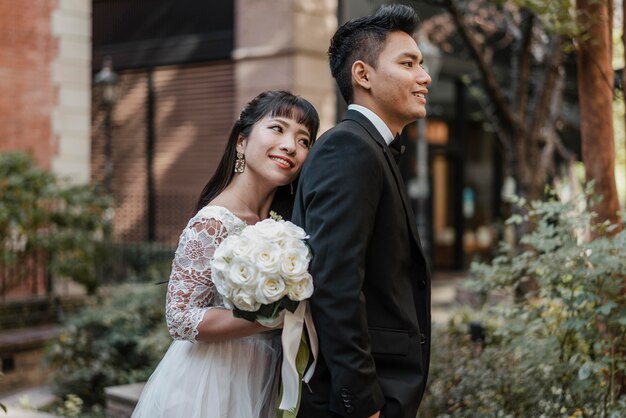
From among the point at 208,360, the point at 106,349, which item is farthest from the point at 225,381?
the point at 106,349

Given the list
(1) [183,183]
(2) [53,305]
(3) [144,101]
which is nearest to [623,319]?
(2) [53,305]

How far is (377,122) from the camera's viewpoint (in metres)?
2.89

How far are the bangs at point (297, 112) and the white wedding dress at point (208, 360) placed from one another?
0.44 metres

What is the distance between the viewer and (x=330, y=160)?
2691 millimetres

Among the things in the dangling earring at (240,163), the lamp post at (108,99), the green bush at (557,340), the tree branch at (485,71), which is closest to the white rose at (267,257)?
the dangling earring at (240,163)

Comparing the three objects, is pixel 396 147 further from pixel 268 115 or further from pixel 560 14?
pixel 560 14

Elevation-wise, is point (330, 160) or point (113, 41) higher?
point (113, 41)

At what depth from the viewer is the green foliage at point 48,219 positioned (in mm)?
10062

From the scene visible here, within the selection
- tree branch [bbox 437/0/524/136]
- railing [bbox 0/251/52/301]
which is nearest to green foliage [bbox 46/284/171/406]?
railing [bbox 0/251/52/301]

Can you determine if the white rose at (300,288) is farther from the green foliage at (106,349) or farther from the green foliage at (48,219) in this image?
the green foliage at (48,219)

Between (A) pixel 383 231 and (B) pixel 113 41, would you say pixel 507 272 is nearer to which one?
(A) pixel 383 231

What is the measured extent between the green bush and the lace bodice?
2.19 metres

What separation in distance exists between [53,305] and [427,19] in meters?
9.85

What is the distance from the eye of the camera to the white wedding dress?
3129mm
